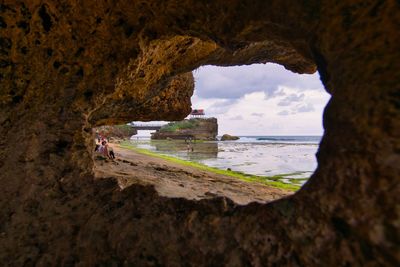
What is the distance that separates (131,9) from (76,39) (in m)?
0.85

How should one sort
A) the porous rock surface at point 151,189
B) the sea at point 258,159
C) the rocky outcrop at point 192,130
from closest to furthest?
the porous rock surface at point 151,189 < the sea at point 258,159 < the rocky outcrop at point 192,130

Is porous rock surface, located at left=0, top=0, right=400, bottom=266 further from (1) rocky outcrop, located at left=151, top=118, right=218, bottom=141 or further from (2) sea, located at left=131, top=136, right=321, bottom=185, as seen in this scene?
(1) rocky outcrop, located at left=151, top=118, right=218, bottom=141

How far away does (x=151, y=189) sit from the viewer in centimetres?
333

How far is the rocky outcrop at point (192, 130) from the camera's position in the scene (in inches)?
2778

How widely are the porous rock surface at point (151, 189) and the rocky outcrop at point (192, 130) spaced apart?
6504 cm

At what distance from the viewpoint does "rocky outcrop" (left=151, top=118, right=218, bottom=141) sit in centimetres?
7056

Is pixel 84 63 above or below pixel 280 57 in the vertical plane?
below

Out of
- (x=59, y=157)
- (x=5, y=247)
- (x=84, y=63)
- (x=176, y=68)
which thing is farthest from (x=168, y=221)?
(x=176, y=68)

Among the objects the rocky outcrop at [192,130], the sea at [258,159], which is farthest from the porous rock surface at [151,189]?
the rocky outcrop at [192,130]

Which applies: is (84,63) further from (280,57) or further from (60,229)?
(280,57)

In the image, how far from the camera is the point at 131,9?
11.6 feet

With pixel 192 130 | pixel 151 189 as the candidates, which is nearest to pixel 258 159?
pixel 151 189

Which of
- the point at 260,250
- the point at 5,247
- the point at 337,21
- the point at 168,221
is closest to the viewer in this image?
the point at 337,21

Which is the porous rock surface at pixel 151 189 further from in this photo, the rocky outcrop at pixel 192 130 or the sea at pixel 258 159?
the rocky outcrop at pixel 192 130
